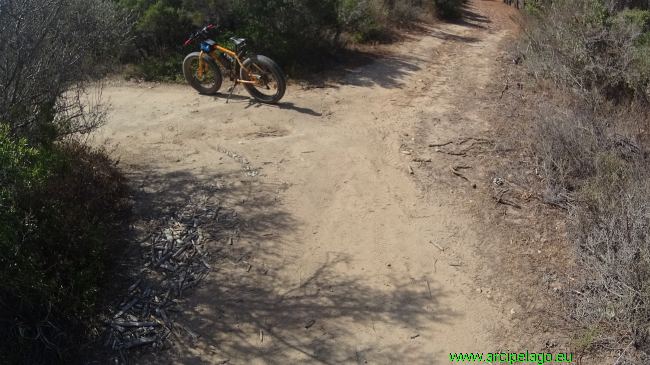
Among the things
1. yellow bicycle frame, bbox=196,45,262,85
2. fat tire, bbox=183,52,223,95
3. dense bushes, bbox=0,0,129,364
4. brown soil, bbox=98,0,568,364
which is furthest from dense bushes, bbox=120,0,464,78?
dense bushes, bbox=0,0,129,364

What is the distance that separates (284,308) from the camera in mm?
4121

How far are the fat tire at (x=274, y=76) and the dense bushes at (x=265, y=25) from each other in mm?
1815

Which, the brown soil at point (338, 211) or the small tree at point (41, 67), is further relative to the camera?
the small tree at point (41, 67)

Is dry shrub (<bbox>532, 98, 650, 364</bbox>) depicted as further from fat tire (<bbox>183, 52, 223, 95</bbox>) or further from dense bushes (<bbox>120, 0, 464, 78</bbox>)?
fat tire (<bbox>183, 52, 223, 95</bbox>)

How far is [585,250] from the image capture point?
4.58 m

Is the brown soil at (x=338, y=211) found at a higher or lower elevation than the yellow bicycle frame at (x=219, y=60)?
lower

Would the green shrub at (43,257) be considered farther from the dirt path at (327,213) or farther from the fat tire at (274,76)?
the fat tire at (274,76)

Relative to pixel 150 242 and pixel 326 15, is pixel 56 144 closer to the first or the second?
pixel 150 242

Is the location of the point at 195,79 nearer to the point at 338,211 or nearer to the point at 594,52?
the point at 338,211

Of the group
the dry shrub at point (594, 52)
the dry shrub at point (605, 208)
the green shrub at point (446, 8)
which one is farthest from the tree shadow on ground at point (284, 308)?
the green shrub at point (446, 8)

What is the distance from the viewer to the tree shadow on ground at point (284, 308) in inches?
147

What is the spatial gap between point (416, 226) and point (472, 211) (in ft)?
2.22

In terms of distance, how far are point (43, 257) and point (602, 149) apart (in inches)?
227

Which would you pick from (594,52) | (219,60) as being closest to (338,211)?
(219,60)
